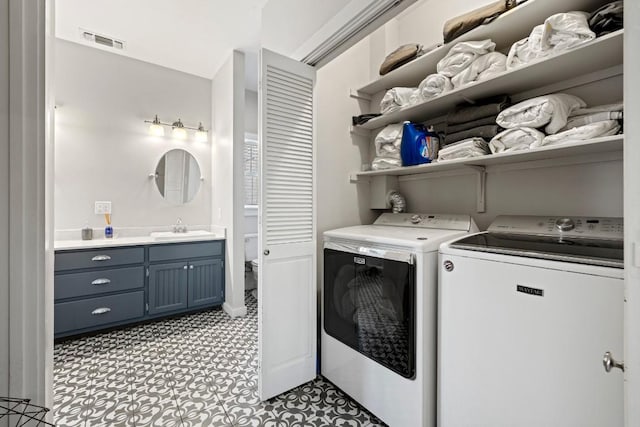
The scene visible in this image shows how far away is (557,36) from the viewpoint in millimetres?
1174

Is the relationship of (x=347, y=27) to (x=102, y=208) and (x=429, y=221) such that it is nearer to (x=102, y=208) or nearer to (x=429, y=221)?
(x=429, y=221)

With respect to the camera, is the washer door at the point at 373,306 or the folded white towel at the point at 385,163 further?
the folded white towel at the point at 385,163

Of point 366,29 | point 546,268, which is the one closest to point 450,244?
point 546,268

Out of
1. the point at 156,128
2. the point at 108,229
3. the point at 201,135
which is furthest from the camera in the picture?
the point at 201,135

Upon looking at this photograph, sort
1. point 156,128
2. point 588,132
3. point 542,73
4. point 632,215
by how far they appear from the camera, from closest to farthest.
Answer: point 632,215
point 588,132
point 542,73
point 156,128

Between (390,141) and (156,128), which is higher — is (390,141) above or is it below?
below

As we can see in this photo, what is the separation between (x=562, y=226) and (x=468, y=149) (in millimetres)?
550

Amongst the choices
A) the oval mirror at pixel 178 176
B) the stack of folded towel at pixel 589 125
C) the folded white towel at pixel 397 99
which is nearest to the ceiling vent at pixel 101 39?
the oval mirror at pixel 178 176

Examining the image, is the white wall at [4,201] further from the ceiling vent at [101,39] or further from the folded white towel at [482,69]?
the ceiling vent at [101,39]

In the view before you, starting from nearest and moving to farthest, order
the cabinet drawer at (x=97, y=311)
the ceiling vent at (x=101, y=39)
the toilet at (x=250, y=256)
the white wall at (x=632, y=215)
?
1. the white wall at (x=632, y=215)
2. the cabinet drawer at (x=97, y=311)
3. the ceiling vent at (x=101, y=39)
4. the toilet at (x=250, y=256)

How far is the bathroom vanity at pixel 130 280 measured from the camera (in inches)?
94.5

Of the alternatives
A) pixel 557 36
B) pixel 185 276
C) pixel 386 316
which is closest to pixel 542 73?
pixel 557 36

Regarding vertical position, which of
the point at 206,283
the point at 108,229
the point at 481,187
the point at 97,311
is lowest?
the point at 97,311

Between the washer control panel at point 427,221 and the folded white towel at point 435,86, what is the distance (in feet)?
2.36
